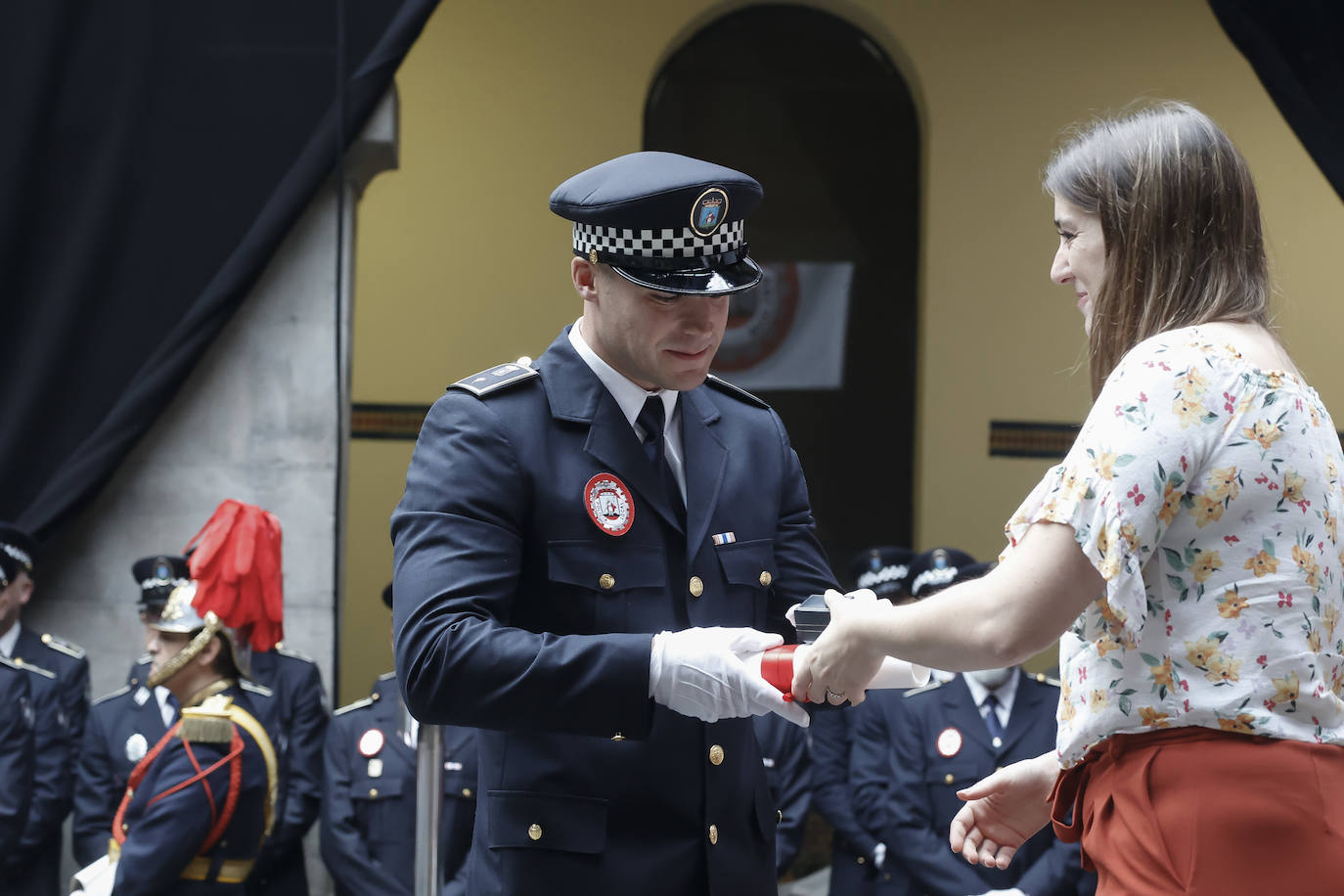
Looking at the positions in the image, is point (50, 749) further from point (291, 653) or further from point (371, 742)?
point (371, 742)

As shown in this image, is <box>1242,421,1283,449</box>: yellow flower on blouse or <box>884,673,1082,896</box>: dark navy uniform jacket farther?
<box>884,673,1082,896</box>: dark navy uniform jacket

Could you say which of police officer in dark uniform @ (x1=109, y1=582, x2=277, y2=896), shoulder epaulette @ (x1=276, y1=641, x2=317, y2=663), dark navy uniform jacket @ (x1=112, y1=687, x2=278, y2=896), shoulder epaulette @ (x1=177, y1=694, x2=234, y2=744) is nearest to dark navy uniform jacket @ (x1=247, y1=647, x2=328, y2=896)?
shoulder epaulette @ (x1=276, y1=641, x2=317, y2=663)

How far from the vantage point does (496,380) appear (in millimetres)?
2033

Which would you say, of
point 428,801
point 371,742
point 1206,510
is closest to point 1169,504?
point 1206,510

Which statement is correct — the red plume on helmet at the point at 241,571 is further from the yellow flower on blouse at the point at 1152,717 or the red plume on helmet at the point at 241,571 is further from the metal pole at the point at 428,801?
the yellow flower on blouse at the point at 1152,717

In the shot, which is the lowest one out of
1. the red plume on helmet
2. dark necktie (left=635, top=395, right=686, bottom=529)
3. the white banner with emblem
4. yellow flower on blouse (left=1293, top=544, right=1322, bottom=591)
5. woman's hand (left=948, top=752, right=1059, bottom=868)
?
woman's hand (left=948, top=752, right=1059, bottom=868)

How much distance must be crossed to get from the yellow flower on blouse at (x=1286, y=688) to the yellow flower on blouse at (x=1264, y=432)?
0.26m

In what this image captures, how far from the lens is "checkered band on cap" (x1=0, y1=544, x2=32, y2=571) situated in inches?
198

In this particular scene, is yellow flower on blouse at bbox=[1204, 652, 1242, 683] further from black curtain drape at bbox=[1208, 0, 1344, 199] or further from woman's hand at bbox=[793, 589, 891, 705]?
black curtain drape at bbox=[1208, 0, 1344, 199]

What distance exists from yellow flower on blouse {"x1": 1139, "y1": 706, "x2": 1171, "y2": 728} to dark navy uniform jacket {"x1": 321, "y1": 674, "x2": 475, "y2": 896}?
320 centimetres

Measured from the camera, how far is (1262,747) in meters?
1.62

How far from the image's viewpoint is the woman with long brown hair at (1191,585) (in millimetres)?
1596

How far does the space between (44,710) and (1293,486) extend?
4.72 metres

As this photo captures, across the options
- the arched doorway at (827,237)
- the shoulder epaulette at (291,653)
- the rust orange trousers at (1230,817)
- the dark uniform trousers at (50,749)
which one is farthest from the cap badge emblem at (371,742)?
the rust orange trousers at (1230,817)
